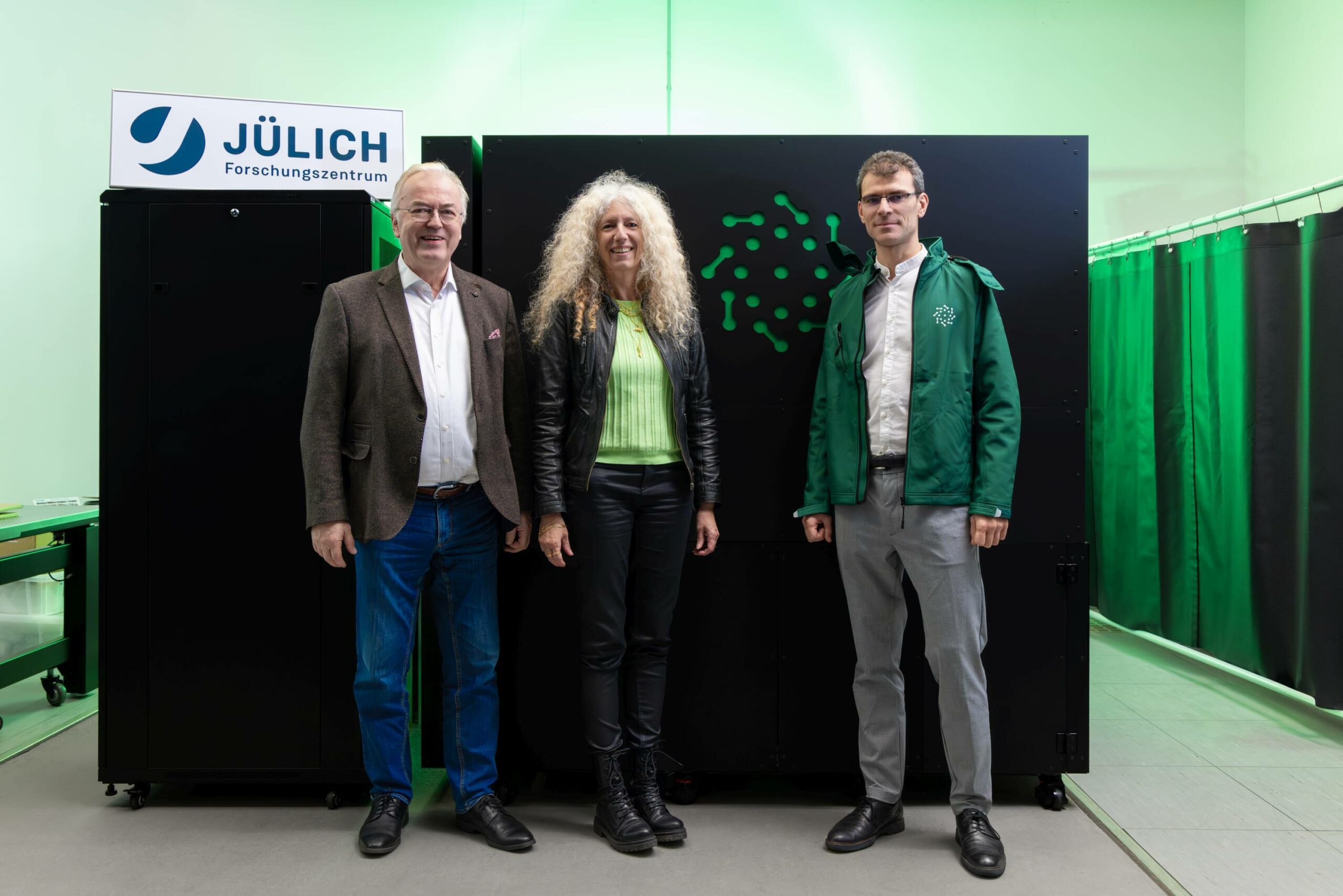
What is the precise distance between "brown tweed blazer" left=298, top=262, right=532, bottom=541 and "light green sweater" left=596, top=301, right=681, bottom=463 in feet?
0.91

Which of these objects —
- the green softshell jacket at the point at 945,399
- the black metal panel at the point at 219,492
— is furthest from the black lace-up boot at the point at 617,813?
the green softshell jacket at the point at 945,399

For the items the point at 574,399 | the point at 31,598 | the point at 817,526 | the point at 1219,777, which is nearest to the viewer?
the point at 574,399

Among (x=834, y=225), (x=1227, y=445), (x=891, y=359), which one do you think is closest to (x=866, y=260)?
(x=834, y=225)

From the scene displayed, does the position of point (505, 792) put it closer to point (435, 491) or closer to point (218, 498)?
point (435, 491)

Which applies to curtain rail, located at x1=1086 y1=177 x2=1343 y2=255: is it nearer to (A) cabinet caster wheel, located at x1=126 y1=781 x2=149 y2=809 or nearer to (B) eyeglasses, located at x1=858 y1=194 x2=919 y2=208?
(B) eyeglasses, located at x1=858 y1=194 x2=919 y2=208

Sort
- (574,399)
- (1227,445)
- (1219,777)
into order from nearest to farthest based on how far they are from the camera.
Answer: (574,399) < (1219,777) < (1227,445)

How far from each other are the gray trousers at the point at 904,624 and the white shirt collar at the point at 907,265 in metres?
0.49

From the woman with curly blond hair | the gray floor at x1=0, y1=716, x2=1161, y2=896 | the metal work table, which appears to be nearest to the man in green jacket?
the gray floor at x1=0, y1=716, x2=1161, y2=896

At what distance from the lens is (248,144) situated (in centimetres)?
392

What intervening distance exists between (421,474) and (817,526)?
1.00m

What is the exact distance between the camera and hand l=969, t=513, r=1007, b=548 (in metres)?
2.01

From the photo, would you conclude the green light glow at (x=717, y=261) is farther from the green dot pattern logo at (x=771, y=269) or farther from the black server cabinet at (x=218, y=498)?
the black server cabinet at (x=218, y=498)

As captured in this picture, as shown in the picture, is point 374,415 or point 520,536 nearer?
point 374,415

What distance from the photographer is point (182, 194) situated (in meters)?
2.35
